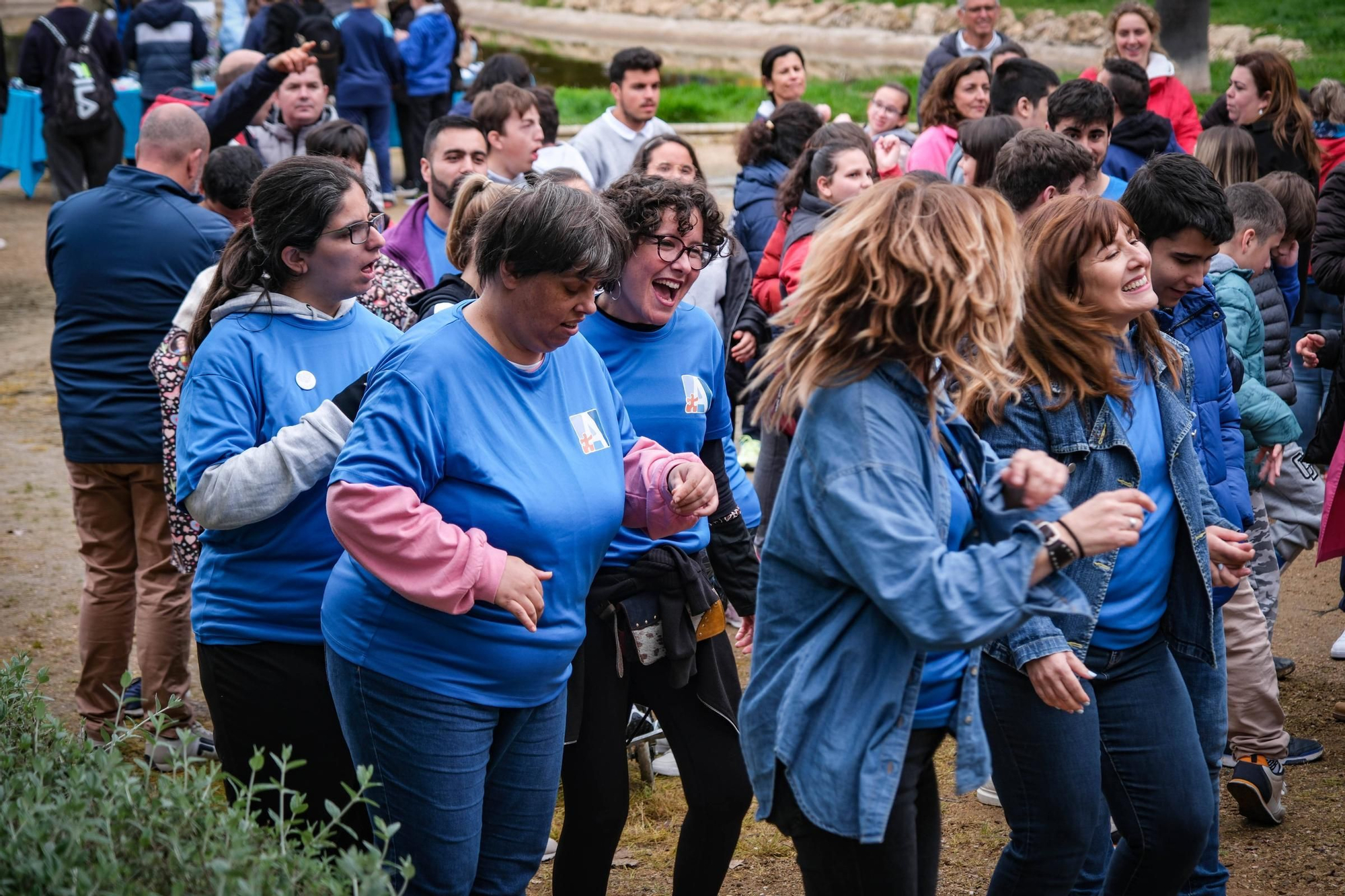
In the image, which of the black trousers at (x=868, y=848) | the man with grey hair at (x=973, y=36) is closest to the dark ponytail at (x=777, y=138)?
the man with grey hair at (x=973, y=36)

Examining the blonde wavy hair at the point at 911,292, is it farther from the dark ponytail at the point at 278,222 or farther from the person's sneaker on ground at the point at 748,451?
the person's sneaker on ground at the point at 748,451

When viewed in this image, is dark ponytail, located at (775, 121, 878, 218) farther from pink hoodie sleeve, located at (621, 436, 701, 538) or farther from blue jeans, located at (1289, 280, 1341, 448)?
pink hoodie sleeve, located at (621, 436, 701, 538)

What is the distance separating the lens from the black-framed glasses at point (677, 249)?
139 inches

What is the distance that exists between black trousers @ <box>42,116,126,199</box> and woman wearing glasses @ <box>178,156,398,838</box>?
32.1ft

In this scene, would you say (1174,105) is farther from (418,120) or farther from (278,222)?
(418,120)

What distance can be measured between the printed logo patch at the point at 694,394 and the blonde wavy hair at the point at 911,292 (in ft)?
3.59

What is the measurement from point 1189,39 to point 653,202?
1570 cm

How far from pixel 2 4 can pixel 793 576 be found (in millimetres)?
28149

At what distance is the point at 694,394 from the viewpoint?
11.9 ft

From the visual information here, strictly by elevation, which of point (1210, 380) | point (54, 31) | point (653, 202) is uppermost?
point (653, 202)

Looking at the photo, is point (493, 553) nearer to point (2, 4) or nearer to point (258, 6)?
point (258, 6)

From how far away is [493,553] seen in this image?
2.63m

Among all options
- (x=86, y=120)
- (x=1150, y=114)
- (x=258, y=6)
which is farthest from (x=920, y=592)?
(x=258, y=6)

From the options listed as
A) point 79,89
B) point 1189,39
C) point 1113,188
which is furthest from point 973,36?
point 1189,39
